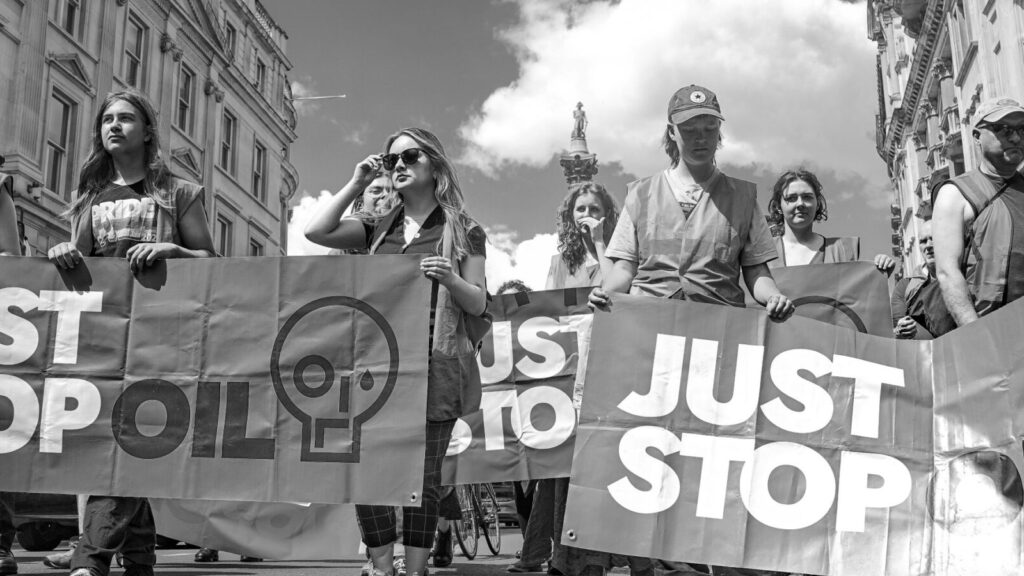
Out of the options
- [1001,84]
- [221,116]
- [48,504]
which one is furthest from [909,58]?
[48,504]

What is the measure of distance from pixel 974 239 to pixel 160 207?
10.6ft

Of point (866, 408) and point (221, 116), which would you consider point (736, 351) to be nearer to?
point (866, 408)

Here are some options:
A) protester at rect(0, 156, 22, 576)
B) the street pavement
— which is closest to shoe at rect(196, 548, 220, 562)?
the street pavement

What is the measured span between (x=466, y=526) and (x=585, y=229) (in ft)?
11.8

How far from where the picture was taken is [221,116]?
33.3 m

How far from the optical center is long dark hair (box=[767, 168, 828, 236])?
5.71 meters

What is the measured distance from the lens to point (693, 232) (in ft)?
12.3

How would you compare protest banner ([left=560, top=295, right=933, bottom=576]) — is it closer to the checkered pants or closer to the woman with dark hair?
the checkered pants

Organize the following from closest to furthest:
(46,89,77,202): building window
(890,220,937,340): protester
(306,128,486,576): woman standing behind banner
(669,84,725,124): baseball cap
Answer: (669,84,725,124): baseball cap
(306,128,486,576): woman standing behind banner
(890,220,937,340): protester
(46,89,77,202): building window

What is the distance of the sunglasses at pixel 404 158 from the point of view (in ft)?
13.0

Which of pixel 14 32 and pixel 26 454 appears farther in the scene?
pixel 14 32

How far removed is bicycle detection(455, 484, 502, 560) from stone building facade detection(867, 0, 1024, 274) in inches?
264

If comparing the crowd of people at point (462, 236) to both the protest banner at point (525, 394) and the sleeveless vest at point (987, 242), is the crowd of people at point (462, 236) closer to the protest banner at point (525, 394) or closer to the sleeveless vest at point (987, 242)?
the sleeveless vest at point (987, 242)

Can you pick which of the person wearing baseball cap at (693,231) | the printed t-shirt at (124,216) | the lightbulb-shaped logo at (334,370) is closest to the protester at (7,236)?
the printed t-shirt at (124,216)
